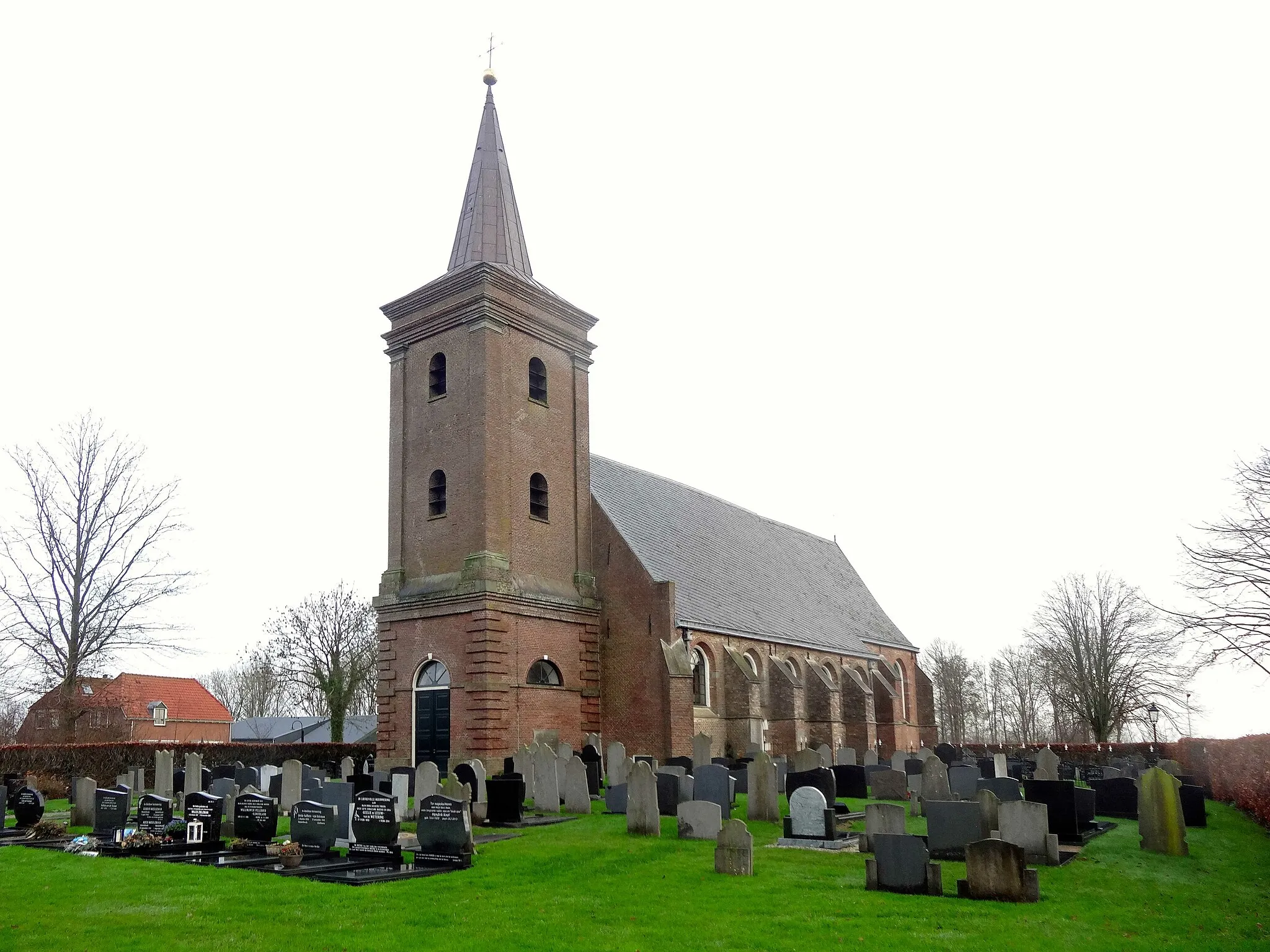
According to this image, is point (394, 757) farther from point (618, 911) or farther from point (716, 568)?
point (618, 911)

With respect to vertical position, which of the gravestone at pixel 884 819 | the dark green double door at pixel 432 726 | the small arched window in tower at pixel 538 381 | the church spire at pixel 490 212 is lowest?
the gravestone at pixel 884 819

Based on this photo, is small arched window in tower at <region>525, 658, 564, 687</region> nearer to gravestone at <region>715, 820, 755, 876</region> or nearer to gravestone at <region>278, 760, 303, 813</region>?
gravestone at <region>278, 760, 303, 813</region>

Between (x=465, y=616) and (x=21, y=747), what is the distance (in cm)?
1382

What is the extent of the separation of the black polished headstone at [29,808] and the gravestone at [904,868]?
590 inches

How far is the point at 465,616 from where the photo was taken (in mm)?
26906

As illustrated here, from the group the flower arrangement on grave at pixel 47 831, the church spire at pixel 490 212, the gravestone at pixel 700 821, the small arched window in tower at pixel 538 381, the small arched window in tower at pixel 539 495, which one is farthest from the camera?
the church spire at pixel 490 212

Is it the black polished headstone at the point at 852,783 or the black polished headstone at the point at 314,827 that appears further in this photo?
the black polished headstone at the point at 852,783

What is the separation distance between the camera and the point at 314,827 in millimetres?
14539

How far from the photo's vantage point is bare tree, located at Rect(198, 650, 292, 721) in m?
78.4

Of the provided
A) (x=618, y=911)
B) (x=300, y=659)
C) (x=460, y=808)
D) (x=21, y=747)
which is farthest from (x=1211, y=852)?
(x=300, y=659)

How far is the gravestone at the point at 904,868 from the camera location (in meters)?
11.6

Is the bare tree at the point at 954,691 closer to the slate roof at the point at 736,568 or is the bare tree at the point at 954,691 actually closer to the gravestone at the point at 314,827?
the slate roof at the point at 736,568

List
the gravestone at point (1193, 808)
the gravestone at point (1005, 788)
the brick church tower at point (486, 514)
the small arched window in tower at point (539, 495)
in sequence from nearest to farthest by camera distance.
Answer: the gravestone at point (1005, 788)
the gravestone at point (1193, 808)
the brick church tower at point (486, 514)
the small arched window in tower at point (539, 495)

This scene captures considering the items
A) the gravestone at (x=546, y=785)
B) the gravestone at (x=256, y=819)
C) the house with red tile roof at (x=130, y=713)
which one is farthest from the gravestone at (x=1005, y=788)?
the house with red tile roof at (x=130, y=713)
